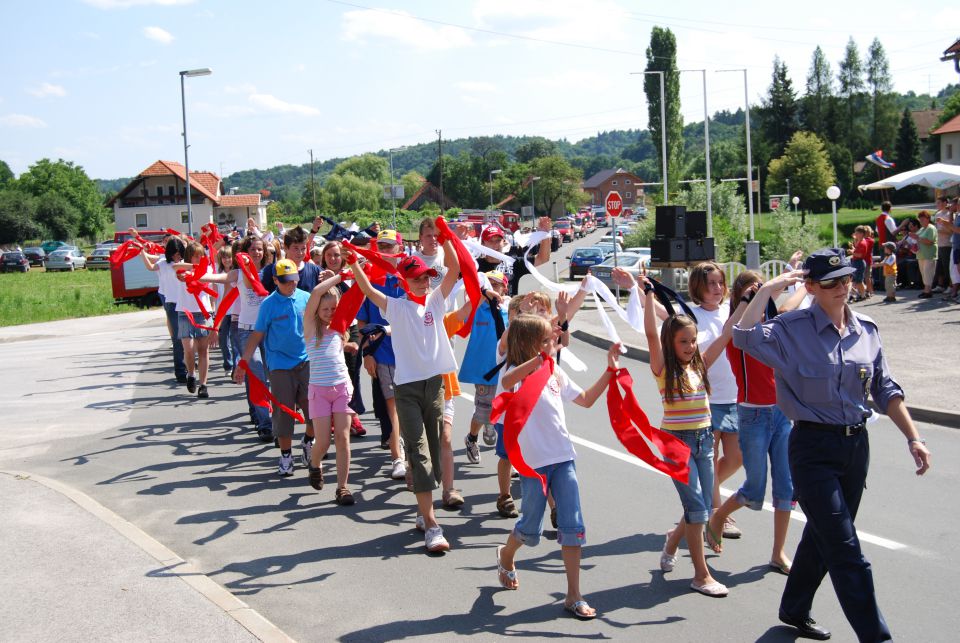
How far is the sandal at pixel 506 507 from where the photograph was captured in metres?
7.14

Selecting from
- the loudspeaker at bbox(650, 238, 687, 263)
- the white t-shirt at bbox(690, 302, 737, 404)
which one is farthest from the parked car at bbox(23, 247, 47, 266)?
the white t-shirt at bbox(690, 302, 737, 404)

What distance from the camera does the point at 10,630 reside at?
16.4 feet

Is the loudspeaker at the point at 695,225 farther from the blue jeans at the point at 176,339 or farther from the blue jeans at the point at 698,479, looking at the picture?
the blue jeans at the point at 698,479

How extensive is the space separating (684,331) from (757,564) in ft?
5.24

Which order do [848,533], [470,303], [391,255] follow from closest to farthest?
[848,533] → [470,303] → [391,255]

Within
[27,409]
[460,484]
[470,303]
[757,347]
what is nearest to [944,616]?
[757,347]

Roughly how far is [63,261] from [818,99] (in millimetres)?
88127

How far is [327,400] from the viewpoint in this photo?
25.4 ft

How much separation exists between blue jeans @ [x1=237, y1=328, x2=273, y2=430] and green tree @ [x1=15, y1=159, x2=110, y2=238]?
100374 mm

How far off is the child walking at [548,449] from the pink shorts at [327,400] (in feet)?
8.22

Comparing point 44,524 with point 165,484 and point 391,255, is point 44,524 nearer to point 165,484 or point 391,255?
point 165,484

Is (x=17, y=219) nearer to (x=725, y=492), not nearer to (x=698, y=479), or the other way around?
(x=725, y=492)

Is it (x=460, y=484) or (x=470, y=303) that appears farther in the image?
(x=460, y=484)

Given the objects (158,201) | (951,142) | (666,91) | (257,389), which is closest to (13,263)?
(158,201)
